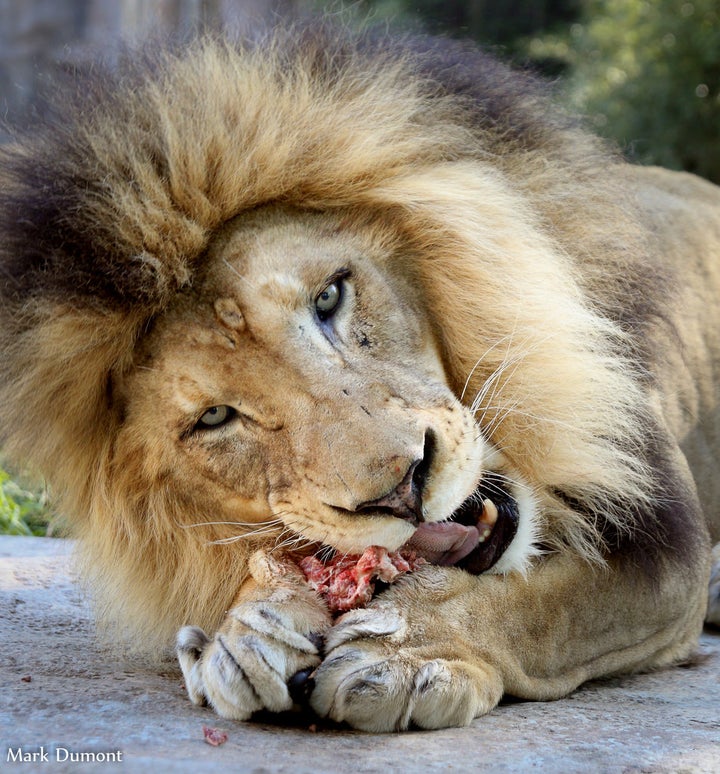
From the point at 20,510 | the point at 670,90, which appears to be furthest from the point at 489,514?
the point at 670,90

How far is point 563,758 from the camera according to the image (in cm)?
200

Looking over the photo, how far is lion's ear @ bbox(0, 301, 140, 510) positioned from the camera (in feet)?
8.21

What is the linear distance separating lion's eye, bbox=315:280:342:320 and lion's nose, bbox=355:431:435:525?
462 mm

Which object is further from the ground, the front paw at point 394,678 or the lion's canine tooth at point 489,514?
the lion's canine tooth at point 489,514

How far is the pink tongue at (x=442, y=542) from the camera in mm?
2463

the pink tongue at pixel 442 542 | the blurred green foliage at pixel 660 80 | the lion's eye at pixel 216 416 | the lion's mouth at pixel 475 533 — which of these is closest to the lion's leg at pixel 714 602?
the lion's mouth at pixel 475 533

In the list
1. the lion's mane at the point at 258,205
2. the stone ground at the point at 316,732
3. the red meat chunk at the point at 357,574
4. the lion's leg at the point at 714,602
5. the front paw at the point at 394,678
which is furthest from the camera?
the lion's leg at the point at 714,602

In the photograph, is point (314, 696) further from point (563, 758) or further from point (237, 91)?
point (237, 91)

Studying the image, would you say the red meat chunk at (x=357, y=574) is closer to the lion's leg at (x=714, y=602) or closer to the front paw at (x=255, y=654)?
the front paw at (x=255, y=654)

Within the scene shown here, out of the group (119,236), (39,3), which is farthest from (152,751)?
(39,3)

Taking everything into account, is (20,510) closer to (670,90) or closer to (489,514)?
(489,514)

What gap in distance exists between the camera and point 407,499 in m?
2.21

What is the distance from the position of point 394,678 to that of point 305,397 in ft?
2.02

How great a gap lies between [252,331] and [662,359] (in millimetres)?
1354
